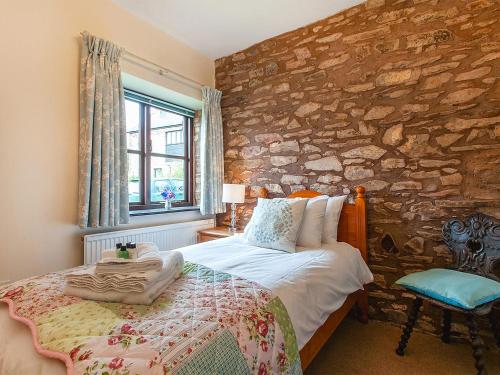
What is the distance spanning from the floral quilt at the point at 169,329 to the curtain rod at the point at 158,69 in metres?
1.94

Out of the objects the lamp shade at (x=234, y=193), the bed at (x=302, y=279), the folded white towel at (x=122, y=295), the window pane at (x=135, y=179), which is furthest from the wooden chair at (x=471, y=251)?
the window pane at (x=135, y=179)

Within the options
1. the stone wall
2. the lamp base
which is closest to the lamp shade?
the lamp base

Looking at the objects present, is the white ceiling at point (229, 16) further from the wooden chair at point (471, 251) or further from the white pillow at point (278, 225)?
the wooden chair at point (471, 251)

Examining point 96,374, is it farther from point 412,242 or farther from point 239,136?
point 239,136

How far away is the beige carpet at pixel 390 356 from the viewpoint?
1720 millimetres

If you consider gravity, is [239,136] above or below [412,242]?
above

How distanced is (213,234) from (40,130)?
1730 mm

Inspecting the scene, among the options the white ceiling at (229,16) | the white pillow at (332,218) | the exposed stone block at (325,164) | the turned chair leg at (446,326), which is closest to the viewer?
the turned chair leg at (446,326)

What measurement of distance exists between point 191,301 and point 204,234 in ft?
6.54

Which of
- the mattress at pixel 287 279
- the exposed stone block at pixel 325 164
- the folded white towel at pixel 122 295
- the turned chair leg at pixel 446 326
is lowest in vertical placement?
the turned chair leg at pixel 446 326

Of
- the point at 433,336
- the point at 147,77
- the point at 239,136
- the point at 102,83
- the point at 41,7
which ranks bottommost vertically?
the point at 433,336

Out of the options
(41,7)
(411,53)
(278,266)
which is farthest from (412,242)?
(41,7)

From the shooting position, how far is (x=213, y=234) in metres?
2.96

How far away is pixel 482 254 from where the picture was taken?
1.85 metres
